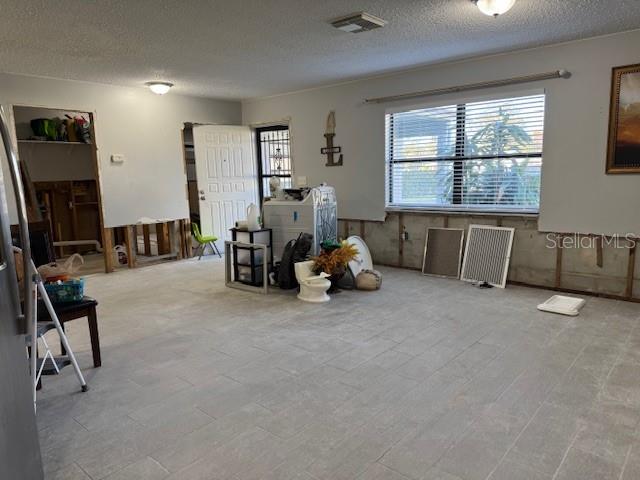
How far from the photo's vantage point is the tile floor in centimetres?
201

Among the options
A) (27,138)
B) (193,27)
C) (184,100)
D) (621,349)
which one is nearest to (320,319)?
(621,349)

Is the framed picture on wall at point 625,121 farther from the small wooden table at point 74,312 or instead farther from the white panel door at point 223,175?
the white panel door at point 223,175

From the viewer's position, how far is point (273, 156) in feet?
25.3

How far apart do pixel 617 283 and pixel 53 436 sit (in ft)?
15.8

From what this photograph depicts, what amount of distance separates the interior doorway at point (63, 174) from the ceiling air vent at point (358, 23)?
478cm

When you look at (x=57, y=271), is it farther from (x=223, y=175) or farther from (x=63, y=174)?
(x=63, y=174)

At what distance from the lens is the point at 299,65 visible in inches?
201

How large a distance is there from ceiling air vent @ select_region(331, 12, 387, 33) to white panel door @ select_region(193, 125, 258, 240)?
3905 mm

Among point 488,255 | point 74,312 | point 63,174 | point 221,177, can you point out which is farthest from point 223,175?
point 74,312

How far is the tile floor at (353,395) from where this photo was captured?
2012 millimetres

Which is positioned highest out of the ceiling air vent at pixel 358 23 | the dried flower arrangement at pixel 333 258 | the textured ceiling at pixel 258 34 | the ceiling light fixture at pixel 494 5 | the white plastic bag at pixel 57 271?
the textured ceiling at pixel 258 34

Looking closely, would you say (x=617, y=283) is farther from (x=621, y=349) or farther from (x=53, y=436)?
(x=53, y=436)

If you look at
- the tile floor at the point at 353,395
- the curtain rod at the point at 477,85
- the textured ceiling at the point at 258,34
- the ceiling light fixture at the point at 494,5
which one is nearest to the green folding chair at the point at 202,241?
the textured ceiling at the point at 258,34

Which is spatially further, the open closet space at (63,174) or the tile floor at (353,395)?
the open closet space at (63,174)
